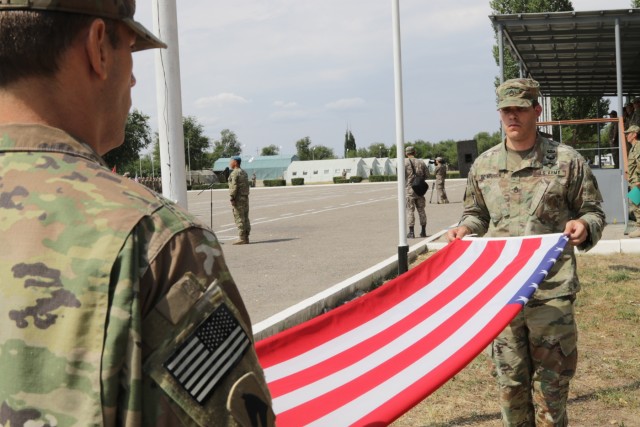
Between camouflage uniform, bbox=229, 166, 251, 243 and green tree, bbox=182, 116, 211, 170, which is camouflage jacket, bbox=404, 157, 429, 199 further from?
green tree, bbox=182, 116, 211, 170

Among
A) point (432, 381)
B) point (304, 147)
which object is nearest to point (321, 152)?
point (304, 147)

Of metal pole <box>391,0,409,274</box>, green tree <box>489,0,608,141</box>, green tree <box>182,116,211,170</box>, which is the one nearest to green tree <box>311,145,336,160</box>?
green tree <box>182,116,211,170</box>

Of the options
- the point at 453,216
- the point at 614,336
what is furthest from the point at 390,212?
the point at 614,336

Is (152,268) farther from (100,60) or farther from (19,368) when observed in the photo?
(100,60)

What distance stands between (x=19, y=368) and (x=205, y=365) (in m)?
0.27

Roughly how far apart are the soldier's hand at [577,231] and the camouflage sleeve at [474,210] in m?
0.61

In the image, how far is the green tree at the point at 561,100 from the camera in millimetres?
28411

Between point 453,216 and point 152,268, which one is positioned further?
point 453,216

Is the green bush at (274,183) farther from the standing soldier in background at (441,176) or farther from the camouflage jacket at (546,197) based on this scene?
the camouflage jacket at (546,197)

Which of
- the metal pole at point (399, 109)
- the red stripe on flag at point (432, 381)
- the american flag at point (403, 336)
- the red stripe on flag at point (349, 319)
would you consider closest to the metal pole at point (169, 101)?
the red stripe on flag at point (349, 319)

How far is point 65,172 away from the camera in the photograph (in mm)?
1086

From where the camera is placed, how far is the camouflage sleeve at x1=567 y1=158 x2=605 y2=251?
3.65 metres

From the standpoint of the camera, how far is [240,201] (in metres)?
14.9

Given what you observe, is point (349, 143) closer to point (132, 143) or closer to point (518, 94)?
point (132, 143)
